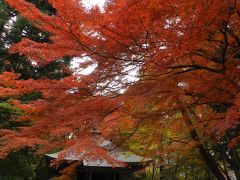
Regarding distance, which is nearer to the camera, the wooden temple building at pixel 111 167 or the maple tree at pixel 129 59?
the maple tree at pixel 129 59

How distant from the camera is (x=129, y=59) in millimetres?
5387

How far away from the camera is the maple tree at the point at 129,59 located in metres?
4.70

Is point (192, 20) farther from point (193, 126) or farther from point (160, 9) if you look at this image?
point (193, 126)

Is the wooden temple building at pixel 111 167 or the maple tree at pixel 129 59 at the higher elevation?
the maple tree at pixel 129 59

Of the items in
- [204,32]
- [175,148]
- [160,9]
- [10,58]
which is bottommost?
[175,148]

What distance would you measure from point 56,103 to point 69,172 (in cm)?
614

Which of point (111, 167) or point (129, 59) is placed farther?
point (111, 167)

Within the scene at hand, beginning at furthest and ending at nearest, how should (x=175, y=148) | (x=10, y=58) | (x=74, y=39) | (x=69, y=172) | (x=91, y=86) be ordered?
1. (x=10, y=58)
2. (x=69, y=172)
3. (x=175, y=148)
4. (x=91, y=86)
5. (x=74, y=39)

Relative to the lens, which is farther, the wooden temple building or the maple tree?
the wooden temple building

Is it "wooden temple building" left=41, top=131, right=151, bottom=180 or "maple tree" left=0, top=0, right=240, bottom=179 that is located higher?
"maple tree" left=0, top=0, right=240, bottom=179

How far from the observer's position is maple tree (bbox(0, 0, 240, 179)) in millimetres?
4699

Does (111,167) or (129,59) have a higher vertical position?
(129,59)

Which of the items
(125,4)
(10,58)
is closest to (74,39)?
(125,4)

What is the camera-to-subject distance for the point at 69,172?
458 inches
